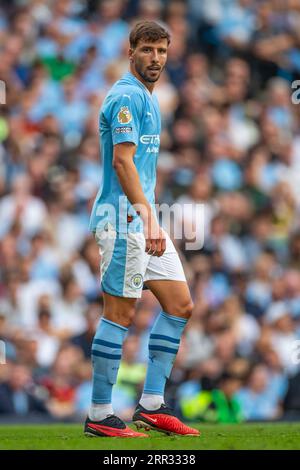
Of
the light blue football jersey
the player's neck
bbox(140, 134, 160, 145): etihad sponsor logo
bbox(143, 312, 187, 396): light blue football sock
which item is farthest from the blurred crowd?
the player's neck

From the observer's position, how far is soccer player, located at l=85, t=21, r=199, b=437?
598cm

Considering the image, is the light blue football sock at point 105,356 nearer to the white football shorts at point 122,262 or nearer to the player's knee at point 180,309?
the white football shorts at point 122,262

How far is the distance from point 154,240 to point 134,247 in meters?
0.20

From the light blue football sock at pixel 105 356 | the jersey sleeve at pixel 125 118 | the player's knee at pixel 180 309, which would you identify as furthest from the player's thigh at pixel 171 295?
the jersey sleeve at pixel 125 118

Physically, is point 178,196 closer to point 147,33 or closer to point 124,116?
point 147,33

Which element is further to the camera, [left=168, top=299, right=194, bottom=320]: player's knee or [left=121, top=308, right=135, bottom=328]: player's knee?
[left=168, top=299, right=194, bottom=320]: player's knee

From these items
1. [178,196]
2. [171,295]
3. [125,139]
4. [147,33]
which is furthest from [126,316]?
[178,196]

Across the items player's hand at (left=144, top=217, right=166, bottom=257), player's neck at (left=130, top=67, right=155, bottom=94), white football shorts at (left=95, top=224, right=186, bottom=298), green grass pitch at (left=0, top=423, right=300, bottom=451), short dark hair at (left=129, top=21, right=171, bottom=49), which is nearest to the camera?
green grass pitch at (left=0, top=423, right=300, bottom=451)

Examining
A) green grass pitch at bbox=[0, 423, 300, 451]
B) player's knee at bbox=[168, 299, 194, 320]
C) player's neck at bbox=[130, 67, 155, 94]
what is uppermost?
player's neck at bbox=[130, 67, 155, 94]

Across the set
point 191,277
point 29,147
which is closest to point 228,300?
point 191,277

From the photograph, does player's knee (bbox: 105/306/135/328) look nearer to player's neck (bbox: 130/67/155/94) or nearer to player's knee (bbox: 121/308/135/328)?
player's knee (bbox: 121/308/135/328)

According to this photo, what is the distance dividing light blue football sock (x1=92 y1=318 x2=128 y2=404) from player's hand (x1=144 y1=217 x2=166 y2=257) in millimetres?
443

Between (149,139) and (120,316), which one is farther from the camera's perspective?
(149,139)

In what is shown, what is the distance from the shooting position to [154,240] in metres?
5.91
